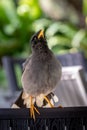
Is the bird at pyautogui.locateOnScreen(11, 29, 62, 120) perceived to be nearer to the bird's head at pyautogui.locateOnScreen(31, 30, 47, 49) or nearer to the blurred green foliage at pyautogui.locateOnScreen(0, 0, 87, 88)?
the bird's head at pyautogui.locateOnScreen(31, 30, 47, 49)

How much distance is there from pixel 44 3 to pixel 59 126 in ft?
27.0

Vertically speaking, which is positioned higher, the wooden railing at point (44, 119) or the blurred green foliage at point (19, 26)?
the blurred green foliage at point (19, 26)

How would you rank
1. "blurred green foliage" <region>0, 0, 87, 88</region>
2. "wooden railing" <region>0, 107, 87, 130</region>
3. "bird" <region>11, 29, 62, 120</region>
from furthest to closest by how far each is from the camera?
"blurred green foliage" <region>0, 0, 87, 88</region> < "bird" <region>11, 29, 62, 120</region> < "wooden railing" <region>0, 107, 87, 130</region>

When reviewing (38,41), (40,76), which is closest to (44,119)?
(40,76)

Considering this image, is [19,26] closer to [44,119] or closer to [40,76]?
[40,76]

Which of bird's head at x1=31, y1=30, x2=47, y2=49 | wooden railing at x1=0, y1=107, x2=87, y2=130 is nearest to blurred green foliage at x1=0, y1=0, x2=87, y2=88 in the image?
bird's head at x1=31, y1=30, x2=47, y2=49

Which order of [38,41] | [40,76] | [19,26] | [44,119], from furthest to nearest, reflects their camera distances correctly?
[19,26] < [38,41] < [40,76] < [44,119]

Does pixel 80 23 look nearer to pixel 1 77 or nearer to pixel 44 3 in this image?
pixel 44 3

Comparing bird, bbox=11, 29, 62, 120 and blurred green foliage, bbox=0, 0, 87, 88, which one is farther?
blurred green foliage, bbox=0, 0, 87, 88

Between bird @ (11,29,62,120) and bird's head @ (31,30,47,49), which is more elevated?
bird's head @ (31,30,47,49)

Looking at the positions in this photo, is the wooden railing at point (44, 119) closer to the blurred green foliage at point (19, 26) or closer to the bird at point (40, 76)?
the bird at point (40, 76)

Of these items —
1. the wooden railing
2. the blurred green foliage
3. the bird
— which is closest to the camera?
the wooden railing

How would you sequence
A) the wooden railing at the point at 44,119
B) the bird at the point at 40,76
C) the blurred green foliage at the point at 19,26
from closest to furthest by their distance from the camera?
the wooden railing at the point at 44,119 → the bird at the point at 40,76 → the blurred green foliage at the point at 19,26

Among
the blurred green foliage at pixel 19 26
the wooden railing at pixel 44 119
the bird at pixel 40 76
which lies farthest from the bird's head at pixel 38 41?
the blurred green foliage at pixel 19 26
